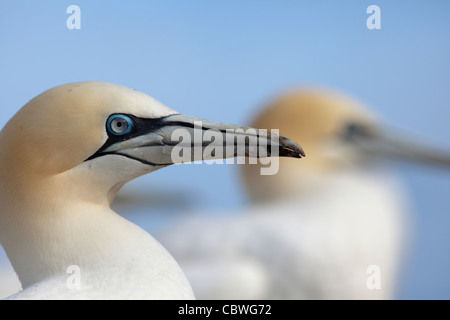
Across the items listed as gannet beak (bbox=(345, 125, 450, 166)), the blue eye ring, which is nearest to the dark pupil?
the blue eye ring

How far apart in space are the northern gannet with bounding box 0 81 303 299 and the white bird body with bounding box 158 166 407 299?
2.41m

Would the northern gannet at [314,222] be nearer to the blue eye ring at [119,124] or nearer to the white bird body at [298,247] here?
the white bird body at [298,247]

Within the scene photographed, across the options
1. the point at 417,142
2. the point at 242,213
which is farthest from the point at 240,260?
the point at 417,142

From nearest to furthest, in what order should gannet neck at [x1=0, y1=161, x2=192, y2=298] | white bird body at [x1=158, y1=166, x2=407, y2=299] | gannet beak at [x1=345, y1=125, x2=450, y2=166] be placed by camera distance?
1. gannet neck at [x1=0, y1=161, x2=192, y2=298]
2. white bird body at [x1=158, y1=166, x2=407, y2=299]
3. gannet beak at [x1=345, y1=125, x2=450, y2=166]

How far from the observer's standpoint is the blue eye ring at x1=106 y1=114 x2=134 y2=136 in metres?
1.80

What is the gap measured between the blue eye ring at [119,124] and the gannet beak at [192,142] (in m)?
0.02

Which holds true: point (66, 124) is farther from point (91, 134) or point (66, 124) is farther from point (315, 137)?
point (315, 137)

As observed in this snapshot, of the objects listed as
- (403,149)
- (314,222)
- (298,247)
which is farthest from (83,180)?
(403,149)

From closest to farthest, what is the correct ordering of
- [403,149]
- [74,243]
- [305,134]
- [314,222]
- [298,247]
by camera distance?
[74,243]
[298,247]
[314,222]
[305,134]
[403,149]

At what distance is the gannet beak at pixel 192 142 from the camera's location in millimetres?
1813

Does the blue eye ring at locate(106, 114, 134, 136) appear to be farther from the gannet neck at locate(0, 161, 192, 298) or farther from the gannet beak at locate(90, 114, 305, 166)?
the gannet neck at locate(0, 161, 192, 298)

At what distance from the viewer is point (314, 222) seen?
182 inches

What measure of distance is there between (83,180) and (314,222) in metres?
3.01
